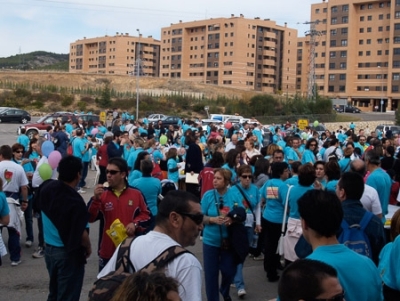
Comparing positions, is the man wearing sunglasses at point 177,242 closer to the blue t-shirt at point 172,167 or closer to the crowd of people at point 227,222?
the crowd of people at point 227,222

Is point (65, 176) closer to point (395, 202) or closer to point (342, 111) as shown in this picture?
point (395, 202)

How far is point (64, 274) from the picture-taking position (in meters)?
5.07

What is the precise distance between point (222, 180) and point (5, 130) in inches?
1523

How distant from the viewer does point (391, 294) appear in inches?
161

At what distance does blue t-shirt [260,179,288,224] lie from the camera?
7.46 m

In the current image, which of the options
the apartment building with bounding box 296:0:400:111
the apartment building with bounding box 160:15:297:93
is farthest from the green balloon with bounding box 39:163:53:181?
the apartment building with bounding box 160:15:297:93

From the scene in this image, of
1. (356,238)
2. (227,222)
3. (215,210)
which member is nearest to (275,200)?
(215,210)

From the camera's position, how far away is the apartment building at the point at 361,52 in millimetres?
90500

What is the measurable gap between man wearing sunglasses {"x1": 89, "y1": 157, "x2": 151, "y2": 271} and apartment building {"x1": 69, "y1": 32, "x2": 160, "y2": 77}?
126344mm

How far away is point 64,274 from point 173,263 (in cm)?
249

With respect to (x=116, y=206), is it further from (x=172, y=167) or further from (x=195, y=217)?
(x=172, y=167)

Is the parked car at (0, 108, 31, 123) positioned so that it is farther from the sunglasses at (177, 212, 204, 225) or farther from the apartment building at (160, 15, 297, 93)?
the apartment building at (160, 15, 297, 93)

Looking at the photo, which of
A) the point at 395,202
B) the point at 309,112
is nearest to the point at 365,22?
the point at 309,112

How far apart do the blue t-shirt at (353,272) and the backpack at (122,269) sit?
35.7 inches
